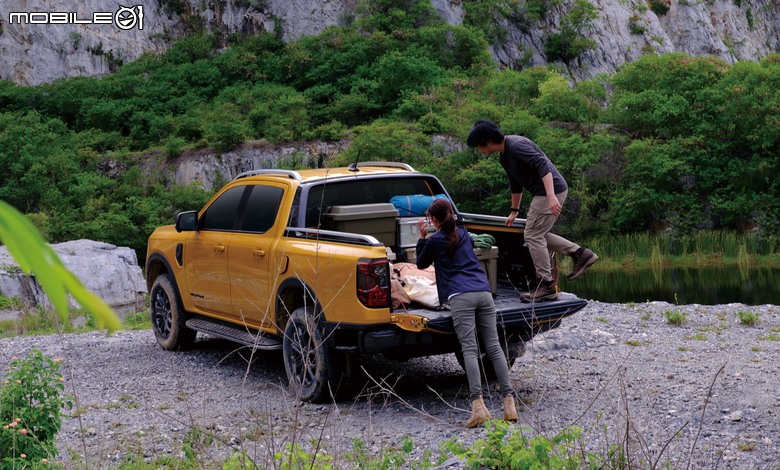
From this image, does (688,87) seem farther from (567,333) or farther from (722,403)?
(722,403)

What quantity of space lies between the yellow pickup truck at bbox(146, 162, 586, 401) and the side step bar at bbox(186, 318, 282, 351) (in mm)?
18

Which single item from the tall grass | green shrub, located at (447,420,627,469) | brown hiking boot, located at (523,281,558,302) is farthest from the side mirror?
the tall grass

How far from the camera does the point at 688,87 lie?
36688 millimetres

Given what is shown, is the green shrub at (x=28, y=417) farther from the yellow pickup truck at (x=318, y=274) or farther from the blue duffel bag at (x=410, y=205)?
the blue duffel bag at (x=410, y=205)

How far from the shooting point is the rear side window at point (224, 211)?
909 cm

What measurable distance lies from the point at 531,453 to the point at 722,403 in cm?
394

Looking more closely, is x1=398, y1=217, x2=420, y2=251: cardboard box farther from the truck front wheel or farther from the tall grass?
the tall grass

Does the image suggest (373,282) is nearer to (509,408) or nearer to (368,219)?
(509,408)

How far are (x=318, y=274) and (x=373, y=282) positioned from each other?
0.57m

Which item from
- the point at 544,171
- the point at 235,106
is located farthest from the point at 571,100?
the point at 544,171

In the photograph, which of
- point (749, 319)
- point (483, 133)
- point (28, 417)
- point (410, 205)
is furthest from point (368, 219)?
point (749, 319)

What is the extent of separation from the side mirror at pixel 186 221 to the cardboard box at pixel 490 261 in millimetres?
3068

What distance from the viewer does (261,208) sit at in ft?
28.4

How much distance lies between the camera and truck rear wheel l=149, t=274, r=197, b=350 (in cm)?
1003
